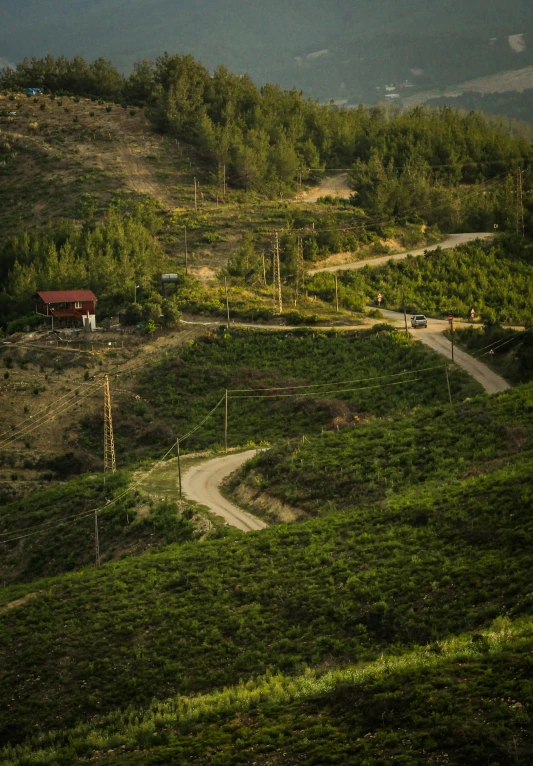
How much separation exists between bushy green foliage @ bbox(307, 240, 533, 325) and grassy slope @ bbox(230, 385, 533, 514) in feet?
86.1

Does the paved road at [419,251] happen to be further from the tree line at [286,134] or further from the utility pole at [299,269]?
the tree line at [286,134]

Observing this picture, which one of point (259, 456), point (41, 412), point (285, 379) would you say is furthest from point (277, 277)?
point (259, 456)

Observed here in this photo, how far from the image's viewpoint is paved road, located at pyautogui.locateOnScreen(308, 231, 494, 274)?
3462 inches

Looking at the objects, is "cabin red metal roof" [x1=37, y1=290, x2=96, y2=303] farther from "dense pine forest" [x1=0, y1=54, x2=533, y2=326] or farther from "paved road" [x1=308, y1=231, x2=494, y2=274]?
"paved road" [x1=308, y1=231, x2=494, y2=274]

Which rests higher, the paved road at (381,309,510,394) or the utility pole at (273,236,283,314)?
the utility pole at (273,236,283,314)

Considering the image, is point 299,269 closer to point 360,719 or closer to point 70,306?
point 70,306

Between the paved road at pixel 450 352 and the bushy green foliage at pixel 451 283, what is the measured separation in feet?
8.26

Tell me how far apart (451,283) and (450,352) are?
60.8ft

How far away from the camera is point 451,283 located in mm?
84125

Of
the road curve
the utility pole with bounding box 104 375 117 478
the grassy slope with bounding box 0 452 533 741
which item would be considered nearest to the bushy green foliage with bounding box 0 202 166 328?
the utility pole with bounding box 104 375 117 478

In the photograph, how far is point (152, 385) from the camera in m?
69.8

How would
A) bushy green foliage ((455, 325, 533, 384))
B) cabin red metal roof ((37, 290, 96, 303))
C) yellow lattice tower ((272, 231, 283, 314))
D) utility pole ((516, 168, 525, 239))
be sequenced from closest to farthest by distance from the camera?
bushy green foliage ((455, 325, 533, 384)) < cabin red metal roof ((37, 290, 96, 303)) < yellow lattice tower ((272, 231, 283, 314)) < utility pole ((516, 168, 525, 239))

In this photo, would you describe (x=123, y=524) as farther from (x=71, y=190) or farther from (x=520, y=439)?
(x=71, y=190)

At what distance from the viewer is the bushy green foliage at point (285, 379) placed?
2375 inches
